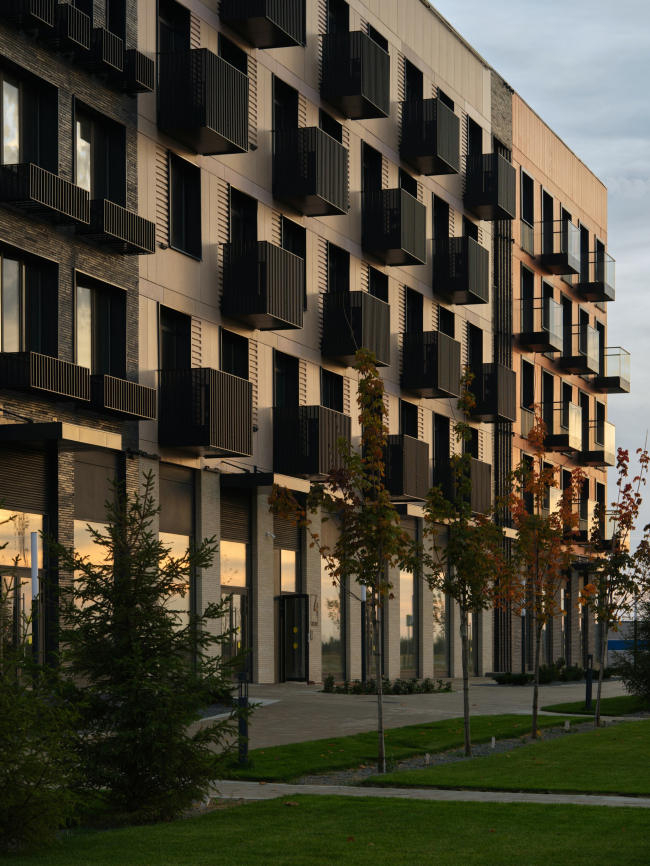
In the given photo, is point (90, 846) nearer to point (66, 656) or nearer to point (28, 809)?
point (28, 809)

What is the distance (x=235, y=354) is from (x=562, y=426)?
83.7 feet

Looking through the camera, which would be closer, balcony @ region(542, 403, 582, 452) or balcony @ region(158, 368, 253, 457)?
balcony @ region(158, 368, 253, 457)

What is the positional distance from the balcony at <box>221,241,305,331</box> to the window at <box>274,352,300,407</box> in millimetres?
2904

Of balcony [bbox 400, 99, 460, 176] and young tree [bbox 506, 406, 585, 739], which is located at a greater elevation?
balcony [bbox 400, 99, 460, 176]

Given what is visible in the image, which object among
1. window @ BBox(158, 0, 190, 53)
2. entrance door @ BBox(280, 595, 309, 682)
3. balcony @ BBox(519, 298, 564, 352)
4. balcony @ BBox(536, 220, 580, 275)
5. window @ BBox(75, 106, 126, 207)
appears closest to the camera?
window @ BBox(75, 106, 126, 207)

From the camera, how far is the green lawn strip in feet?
Result: 54.5

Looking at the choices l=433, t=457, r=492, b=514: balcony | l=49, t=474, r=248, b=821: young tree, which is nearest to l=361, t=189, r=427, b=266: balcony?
l=433, t=457, r=492, b=514: balcony

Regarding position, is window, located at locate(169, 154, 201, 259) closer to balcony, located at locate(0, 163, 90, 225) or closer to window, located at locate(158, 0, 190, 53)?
window, located at locate(158, 0, 190, 53)

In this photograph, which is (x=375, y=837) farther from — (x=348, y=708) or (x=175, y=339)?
(x=175, y=339)

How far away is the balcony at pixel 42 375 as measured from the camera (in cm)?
2194

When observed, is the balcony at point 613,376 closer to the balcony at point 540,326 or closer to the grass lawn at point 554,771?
the balcony at point 540,326

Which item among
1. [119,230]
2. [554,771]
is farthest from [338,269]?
[554,771]

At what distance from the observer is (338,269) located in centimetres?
3694

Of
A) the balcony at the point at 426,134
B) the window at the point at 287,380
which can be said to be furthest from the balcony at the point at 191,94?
the balcony at the point at 426,134
